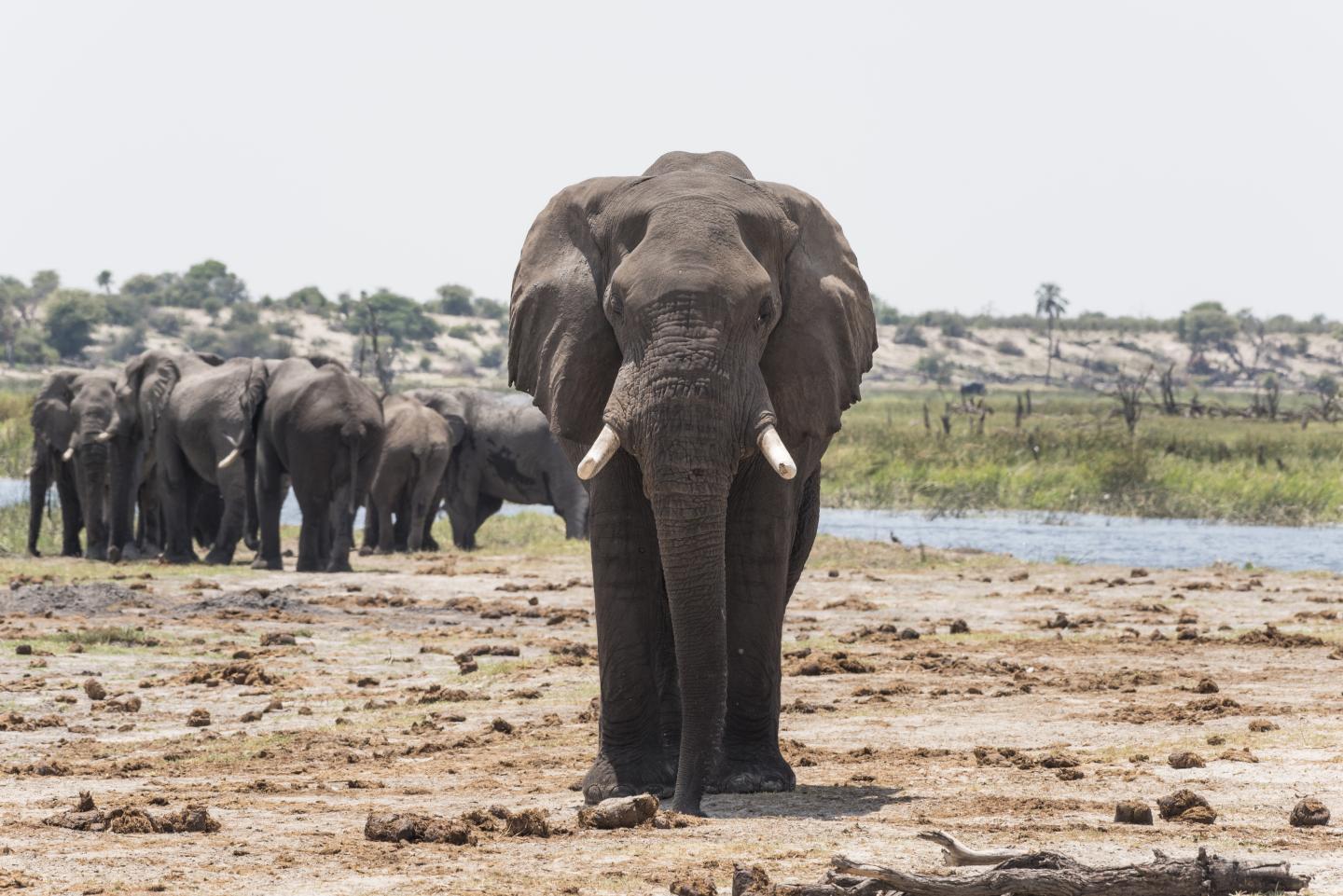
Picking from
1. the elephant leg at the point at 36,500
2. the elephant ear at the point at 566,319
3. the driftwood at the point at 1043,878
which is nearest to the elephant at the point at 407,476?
the elephant leg at the point at 36,500

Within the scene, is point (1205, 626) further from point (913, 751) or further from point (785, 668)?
point (913, 751)

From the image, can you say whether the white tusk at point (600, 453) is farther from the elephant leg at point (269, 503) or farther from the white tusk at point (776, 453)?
the elephant leg at point (269, 503)

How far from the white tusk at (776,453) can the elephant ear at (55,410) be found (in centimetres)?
1955

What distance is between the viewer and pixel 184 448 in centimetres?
2395

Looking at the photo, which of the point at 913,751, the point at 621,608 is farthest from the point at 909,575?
the point at 621,608

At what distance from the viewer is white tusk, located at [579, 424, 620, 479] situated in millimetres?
7699

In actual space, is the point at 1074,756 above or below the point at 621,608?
below

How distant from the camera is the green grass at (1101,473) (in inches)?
1380

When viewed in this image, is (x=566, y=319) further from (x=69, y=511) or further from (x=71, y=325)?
(x=71, y=325)

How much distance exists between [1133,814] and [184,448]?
58.7ft

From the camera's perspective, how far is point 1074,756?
9641 millimetres

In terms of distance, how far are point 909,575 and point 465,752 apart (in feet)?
39.5

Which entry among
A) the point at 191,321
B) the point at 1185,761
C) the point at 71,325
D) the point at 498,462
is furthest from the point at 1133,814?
the point at 191,321

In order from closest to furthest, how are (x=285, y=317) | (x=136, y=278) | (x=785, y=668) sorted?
1. (x=785, y=668)
2. (x=285, y=317)
3. (x=136, y=278)
